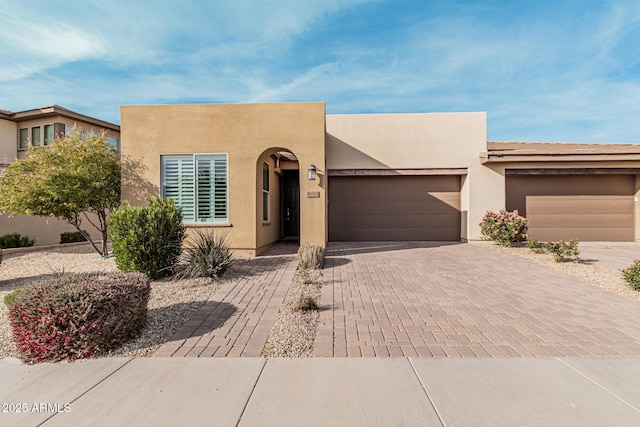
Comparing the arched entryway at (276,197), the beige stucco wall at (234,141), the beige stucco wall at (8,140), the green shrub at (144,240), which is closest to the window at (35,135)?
the beige stucco wall at (8,140)

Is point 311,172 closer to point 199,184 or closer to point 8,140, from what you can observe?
point 199,184

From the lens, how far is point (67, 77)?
10.7 m

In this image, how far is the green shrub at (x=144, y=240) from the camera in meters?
6.43

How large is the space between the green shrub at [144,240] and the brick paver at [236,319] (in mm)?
1514

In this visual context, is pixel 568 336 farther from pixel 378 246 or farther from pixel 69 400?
pixel 378 246

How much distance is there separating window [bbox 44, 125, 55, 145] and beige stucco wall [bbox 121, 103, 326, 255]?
11.1 m

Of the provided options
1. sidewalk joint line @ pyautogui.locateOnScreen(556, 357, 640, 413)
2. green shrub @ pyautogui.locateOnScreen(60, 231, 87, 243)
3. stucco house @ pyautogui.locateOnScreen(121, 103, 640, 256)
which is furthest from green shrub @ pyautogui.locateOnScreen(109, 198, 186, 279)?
green shrub @ pyautogui.locateOnScreen(60, 231, 87, 243)

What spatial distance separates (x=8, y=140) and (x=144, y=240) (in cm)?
1814

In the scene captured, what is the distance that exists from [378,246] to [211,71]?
8283mm

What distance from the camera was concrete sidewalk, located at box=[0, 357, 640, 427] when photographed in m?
2.44

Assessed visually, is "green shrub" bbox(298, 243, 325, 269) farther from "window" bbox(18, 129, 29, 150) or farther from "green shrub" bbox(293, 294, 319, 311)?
"window" bbox(18, 129, 29, 150)

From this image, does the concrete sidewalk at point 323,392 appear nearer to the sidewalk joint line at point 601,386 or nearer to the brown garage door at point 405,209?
the sidewalk joint line at point 601,386

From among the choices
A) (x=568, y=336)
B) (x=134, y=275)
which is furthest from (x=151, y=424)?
(x=568, y=336)

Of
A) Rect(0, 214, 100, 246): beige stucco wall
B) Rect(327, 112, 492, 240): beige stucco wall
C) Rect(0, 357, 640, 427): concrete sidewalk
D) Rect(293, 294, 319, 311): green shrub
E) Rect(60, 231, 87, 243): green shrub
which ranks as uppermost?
Rect(327, 112, 492, 240): beige stucco wall
